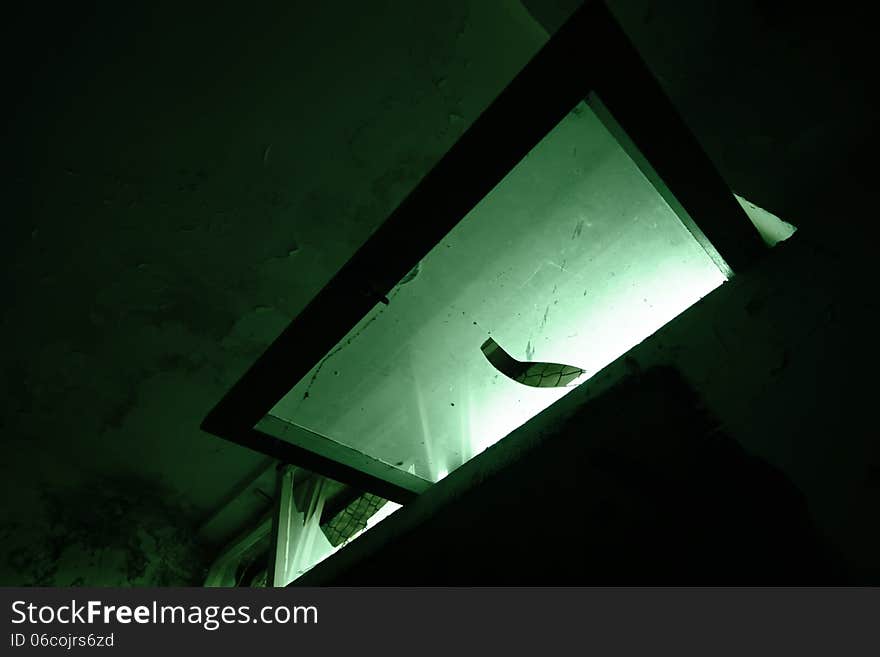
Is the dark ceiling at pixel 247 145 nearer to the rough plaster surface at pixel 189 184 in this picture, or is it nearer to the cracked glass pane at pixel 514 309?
the rough plaster surface at pixel 189 184

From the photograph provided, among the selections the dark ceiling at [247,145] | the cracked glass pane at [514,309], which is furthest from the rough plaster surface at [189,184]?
the cracked glass pane at [514,309]

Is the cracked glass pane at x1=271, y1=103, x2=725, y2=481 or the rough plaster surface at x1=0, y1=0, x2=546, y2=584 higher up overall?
the rough plaster surface at x1=0, y1=0, x2=546, y2=584

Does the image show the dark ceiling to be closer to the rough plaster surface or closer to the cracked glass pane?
the rough plaster surface

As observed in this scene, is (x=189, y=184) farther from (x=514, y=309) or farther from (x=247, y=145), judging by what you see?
(x=514, y=309)

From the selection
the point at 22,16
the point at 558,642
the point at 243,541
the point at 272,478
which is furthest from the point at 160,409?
the point at 558,642

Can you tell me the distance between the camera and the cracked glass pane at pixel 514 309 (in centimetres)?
99

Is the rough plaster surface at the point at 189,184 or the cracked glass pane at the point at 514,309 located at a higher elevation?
the rough plaster surface at the point at 189,184

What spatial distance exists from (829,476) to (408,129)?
1184 millimetres

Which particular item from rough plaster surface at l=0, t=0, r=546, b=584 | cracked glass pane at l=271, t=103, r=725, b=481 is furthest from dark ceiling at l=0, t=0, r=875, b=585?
cracked glass pane at l=271, t=103, r=725, b=481

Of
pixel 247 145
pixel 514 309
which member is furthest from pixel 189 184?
pixel 514 309

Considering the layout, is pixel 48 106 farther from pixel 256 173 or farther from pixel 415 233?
pixel 415 233

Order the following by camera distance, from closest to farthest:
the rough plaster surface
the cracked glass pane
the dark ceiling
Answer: the dark ceiling < the cracked glass pane < the rough plaster surface

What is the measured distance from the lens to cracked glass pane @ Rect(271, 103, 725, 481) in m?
0.99

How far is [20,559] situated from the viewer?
1841 millimetres
